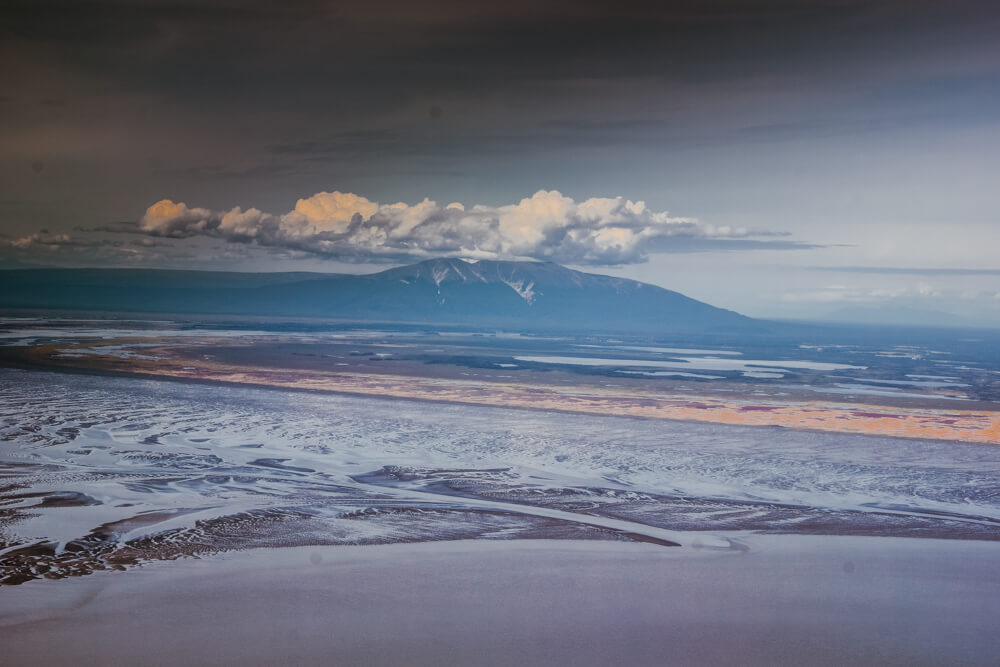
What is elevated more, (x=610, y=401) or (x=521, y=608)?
(x=610, y=401)

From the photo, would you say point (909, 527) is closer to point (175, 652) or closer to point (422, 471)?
point (422, 471)

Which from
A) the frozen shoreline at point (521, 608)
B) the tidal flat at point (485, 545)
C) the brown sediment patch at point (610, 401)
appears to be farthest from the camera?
the brown sediment patch at point (610, 401)

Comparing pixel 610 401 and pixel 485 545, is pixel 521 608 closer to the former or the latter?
pixel 485 545

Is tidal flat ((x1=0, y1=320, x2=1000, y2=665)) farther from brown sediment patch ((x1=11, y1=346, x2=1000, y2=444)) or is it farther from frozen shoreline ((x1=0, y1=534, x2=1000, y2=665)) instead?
brown sediment patch ((x1=11, y1=346, x2=1000, y2=444))

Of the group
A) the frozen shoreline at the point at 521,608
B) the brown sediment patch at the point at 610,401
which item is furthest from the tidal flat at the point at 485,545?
the brown sediment patch at the point at 610,401

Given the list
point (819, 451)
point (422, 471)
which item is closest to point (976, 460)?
point (819, 451)

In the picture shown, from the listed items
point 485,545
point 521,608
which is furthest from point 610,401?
point 521,608

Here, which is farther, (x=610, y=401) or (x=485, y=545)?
(x=610, y=401)

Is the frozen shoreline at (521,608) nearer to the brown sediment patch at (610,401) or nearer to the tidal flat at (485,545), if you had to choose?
the tidal flat at (485,545)
